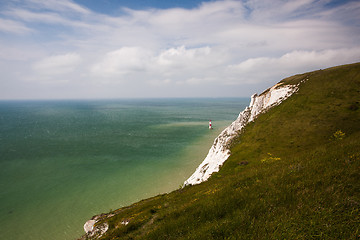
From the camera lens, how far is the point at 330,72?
49.6 m

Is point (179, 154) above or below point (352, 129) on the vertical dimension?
below

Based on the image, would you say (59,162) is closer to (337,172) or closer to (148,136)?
(148,136)

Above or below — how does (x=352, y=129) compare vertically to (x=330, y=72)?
below

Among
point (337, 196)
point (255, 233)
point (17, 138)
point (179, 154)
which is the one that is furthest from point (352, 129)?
point (17, 138)

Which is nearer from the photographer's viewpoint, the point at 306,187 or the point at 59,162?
the point at 306,187

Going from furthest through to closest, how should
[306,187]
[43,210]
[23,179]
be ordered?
[23,179]
[43,210]
[306,187]

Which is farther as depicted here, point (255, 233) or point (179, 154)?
point (179, 154)

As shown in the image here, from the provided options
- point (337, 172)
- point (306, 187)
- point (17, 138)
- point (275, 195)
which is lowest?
point (17, 138)

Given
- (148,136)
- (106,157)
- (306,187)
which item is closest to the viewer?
(306,187)

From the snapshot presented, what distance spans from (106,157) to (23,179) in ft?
76.7

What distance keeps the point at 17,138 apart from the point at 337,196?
126 metres

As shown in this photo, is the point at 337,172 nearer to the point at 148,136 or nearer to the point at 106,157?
the point at 106,157

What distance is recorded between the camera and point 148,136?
94.8m

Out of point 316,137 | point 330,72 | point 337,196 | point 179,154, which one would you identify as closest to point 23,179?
point 179,154
